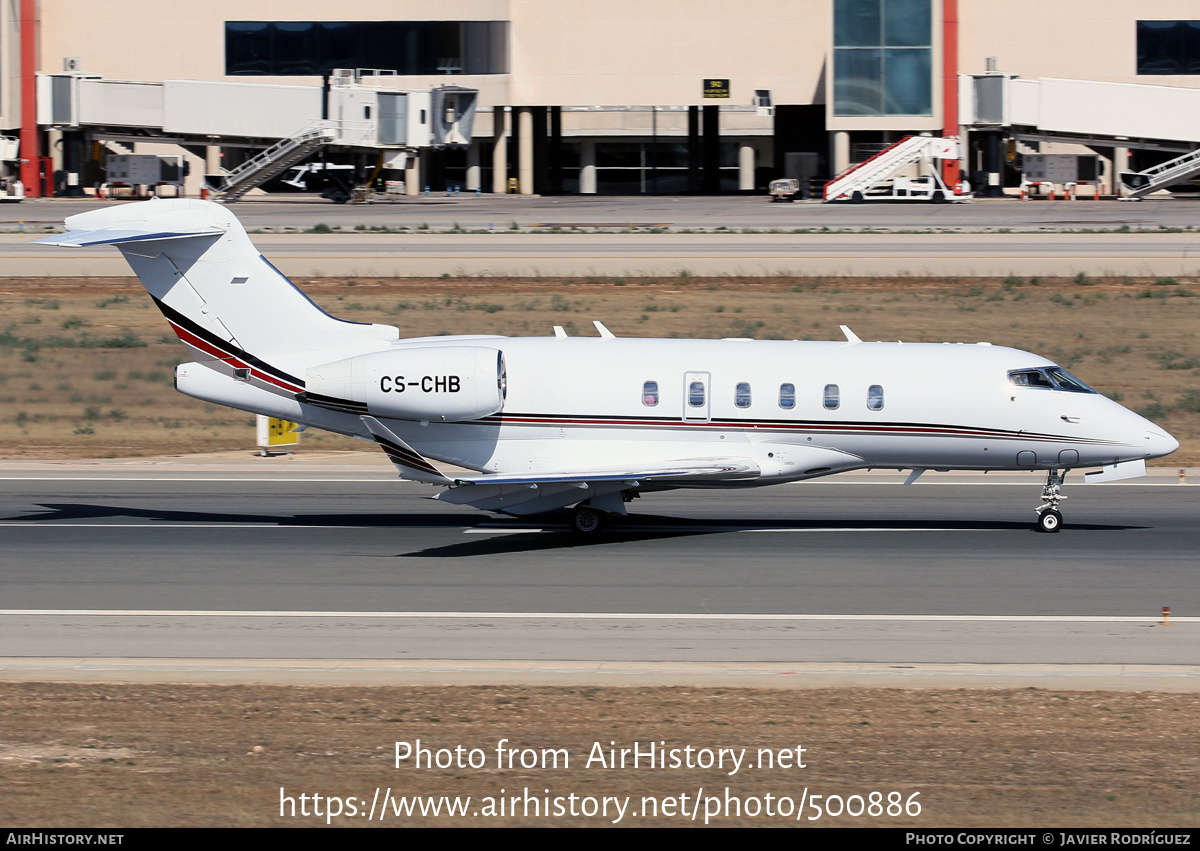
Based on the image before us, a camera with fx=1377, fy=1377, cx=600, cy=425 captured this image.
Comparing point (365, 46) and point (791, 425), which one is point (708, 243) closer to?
point (791, 425)

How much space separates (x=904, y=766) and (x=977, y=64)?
8246 cm

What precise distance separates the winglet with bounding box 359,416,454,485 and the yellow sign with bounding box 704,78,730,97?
236 ft

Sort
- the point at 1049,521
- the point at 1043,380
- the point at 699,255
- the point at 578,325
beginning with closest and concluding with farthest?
1. the point at 1043,380
2. the point at 1049,521
3. the point at 578,325
4. the point at 699,255

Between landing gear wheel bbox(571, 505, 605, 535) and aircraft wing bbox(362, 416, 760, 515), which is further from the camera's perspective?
landing gear wheel bbox(571, 505, 605, 535)

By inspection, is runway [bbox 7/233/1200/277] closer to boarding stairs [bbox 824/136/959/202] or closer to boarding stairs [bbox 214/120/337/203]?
boarding stairs [bbox 824/136/959/202]

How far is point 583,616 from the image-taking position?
53.9 feet

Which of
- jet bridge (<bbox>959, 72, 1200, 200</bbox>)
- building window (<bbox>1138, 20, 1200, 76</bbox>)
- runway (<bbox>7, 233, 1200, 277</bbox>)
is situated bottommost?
runway (<bbox>7, 233, 1200, 277</bbox>)

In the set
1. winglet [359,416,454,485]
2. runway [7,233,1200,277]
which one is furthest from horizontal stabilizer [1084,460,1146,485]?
runway [7,233,1200,277]

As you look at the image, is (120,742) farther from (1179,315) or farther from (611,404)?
(1179,315)

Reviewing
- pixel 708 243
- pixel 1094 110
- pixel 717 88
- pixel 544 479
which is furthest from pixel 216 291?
pixel 1094 110

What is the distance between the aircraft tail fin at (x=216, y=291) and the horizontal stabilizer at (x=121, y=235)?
22mm

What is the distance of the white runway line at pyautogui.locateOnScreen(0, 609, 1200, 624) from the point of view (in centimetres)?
1622

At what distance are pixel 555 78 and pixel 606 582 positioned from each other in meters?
76.1

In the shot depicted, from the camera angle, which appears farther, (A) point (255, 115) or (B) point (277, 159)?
(A) point (255, 115)
